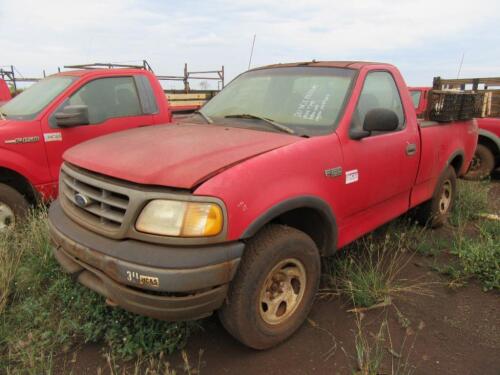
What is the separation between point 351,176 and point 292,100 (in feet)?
2.66

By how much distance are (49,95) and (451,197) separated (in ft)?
16.6

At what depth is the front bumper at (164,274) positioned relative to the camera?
6.26ft

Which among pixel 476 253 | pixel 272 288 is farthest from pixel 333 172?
pixel 476 253

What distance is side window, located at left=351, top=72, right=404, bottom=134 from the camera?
121 inches

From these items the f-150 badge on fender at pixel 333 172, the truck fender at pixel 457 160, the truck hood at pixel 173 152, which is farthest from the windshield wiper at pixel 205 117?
the truck fender at pixel 457 160

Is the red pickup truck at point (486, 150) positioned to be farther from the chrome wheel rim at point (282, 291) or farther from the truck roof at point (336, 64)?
the chrome wheel rim at point (282, 291)

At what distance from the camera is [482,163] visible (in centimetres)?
702

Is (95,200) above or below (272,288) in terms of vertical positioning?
above

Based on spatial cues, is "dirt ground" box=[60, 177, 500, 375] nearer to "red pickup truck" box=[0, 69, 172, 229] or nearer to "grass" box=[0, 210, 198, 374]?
"grass" box=[0, 210, 198, 374]

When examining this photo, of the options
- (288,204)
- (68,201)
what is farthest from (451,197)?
(68,201)

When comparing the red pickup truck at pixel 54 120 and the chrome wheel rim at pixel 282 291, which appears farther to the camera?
the red pickup truck at pixel 54 120

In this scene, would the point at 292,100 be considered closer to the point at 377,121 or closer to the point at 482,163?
the point at 377,121

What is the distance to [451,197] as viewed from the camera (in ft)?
15.7

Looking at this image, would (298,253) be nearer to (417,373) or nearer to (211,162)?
(211,162)
